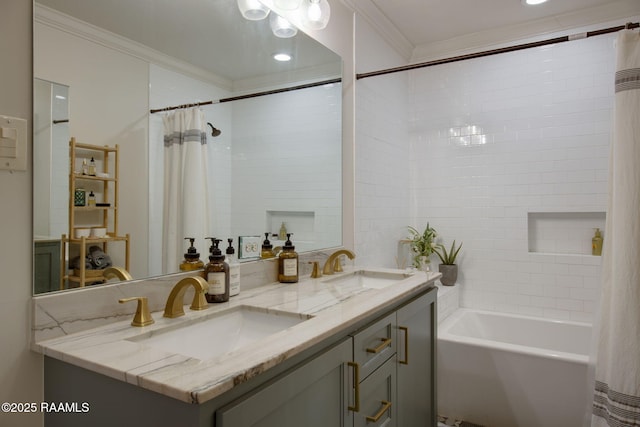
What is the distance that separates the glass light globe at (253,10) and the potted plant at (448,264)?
2.26m

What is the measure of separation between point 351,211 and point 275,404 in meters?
1.68

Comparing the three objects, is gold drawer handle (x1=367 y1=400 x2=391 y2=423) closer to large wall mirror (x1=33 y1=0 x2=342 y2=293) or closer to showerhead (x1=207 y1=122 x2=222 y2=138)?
large wall mirror (x1=33 y1=0 x2=342 y2=293)

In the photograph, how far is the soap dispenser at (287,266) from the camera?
1.78 metres

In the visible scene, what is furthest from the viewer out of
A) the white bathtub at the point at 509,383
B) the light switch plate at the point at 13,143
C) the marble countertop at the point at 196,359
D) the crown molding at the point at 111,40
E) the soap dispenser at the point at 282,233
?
the white bathtub at the point at 509,383

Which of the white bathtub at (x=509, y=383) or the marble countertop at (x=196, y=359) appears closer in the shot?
the marble countertop at (x=196, y=359)

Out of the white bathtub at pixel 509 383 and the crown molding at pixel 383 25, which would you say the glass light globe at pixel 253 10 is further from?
the white bathtub at pixel 509 383

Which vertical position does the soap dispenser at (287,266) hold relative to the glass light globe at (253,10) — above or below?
below

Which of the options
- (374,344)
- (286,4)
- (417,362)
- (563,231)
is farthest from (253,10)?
(563,231)

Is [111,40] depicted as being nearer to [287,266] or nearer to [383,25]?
[287,266]

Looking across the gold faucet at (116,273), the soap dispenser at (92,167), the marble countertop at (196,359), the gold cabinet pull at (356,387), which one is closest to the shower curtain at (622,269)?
the marble countertop at (196,359)

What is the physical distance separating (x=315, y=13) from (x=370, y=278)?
1.39 metres

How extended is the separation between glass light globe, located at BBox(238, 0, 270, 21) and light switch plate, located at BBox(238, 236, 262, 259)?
0.98 m

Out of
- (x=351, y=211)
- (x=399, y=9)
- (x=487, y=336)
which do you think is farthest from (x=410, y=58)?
(x=487, y=336)

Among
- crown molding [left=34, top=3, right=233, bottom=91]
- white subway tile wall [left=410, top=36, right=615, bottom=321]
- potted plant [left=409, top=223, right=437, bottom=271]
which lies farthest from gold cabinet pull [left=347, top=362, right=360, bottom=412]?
white subway tile wall [left=410, top=36, right=615, bottom=321]
